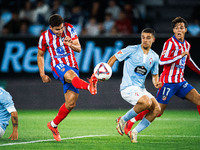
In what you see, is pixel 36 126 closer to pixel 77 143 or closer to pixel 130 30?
pixel 77 143

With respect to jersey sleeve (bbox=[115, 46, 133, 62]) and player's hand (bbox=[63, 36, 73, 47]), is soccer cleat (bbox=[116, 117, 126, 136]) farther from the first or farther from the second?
player's hand (bbox=[63, 36, 73, 47])

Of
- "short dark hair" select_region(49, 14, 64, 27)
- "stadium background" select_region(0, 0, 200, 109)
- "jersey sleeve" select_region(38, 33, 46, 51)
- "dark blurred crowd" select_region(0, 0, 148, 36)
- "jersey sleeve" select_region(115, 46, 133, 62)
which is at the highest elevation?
"short dark hair" select_region(49, 14, 64, 27)

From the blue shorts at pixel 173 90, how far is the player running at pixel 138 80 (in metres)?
0.81

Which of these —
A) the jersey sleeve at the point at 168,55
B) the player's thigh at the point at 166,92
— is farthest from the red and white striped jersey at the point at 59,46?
the player's thigh at the point at 166,92

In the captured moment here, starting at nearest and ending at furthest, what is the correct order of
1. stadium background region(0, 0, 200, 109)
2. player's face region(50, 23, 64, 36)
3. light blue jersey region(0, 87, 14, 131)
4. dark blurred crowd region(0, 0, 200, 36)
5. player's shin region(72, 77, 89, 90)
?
player's shin region(72, 77, 89, 90) → light blue jersey region(0, 87, 14, 131) → player's face region(50, 23, 64, 36) → stadium background region(0, 0, 200, 109) → dark blurred crowd region(0, 0, 200, 36)

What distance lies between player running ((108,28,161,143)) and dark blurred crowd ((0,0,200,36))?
21.3 ft

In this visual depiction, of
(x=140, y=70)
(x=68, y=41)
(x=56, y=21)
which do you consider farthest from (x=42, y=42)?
(x=140, y=70)

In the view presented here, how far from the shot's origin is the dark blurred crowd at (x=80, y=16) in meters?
14.6

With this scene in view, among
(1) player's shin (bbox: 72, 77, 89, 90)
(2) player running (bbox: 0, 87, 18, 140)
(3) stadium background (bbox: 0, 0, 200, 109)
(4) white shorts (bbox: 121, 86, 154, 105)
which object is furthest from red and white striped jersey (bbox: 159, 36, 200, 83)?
(3) stadium background (bbox: 0, 0, 200, 109)

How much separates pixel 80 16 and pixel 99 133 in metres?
7.12

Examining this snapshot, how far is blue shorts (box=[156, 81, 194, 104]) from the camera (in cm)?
851

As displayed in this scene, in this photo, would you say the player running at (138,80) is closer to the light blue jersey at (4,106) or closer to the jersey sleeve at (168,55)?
the jersey sleeve at (168,55)

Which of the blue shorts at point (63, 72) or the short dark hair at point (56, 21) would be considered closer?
the short dark hair at point (56, 21)

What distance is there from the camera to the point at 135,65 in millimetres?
7691
